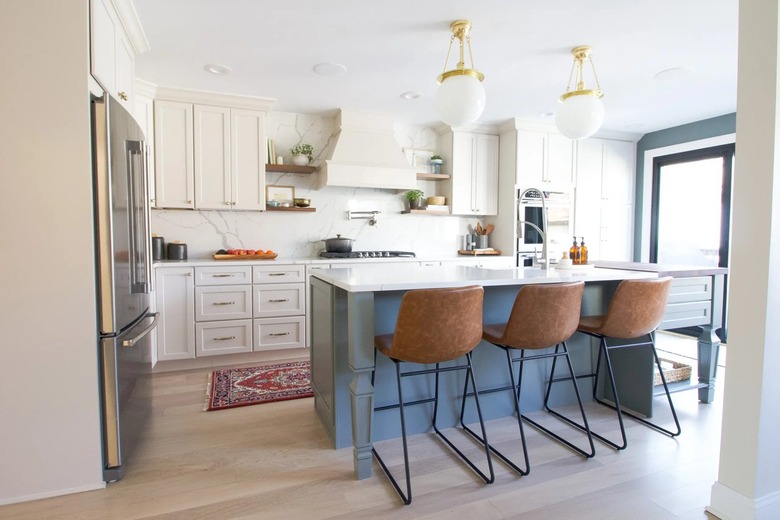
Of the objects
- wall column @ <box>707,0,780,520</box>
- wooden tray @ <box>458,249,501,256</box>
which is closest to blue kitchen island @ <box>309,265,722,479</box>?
wall column @ <box>707,0,780,520</box>

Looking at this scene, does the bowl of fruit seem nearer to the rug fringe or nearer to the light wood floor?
the rug fringe

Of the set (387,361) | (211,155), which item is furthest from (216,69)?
(387,361)

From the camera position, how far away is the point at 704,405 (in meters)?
2.78

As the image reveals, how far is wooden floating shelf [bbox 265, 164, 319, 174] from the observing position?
13.7 ft

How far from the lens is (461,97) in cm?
225

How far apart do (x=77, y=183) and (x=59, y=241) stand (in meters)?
0.26

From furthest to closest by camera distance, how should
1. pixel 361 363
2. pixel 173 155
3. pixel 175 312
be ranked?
pixel 173 155
pixel 175 312
pixel 361 363

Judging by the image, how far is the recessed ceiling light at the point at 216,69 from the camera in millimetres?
3266

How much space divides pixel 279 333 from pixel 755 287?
340 cm

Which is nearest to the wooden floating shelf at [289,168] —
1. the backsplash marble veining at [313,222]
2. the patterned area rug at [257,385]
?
the backsplash marble veining at [313,222]

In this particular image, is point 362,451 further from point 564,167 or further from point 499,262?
point 564,167

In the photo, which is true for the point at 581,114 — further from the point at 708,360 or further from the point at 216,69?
the point at 216,69

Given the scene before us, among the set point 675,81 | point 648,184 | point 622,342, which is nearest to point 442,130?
point 675,81

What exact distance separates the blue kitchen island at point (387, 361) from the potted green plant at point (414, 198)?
97.4 inches
